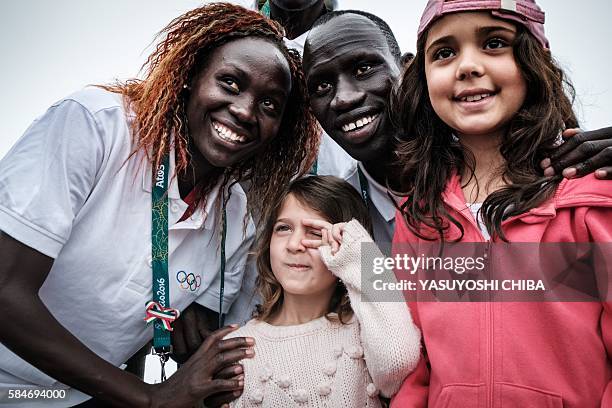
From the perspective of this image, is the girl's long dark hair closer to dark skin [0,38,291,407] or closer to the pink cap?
the pink cap

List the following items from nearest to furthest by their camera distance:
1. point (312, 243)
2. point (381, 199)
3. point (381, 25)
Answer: point (312, 243)
point (381, 199)
point (381, 25)

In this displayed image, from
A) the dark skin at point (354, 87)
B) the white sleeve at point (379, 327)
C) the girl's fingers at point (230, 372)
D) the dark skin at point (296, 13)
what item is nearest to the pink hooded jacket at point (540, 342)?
the white sleeve at point (379, 327)

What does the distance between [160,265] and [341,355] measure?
92 centimetres

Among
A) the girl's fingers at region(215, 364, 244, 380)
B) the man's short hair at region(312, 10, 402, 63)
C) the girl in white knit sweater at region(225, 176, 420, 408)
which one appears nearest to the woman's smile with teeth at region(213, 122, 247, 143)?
the girl in white knit sweater at region(225, 176, 420, 408)

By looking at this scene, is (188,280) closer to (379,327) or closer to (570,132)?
(379,327)

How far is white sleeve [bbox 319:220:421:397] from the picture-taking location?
7.61 feet

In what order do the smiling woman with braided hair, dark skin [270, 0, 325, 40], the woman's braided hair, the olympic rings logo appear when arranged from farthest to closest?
dark skin [270, 0, 325, 40] → the olympic rings logo → the woman's braided hair → the smiling woman with braided hair

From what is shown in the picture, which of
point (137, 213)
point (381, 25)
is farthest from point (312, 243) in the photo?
point (381, 25)

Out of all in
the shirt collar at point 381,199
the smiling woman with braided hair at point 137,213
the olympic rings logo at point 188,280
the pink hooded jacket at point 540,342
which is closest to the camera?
the pink hooded jacket at point 540,342

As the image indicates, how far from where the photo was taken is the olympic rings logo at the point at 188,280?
2.97m

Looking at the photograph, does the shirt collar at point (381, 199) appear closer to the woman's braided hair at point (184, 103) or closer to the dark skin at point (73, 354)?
the woman's braided hair at point (184, 103)

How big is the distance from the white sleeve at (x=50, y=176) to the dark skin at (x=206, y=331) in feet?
0.27

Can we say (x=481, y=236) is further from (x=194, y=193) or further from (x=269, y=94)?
(x=194, y=193)

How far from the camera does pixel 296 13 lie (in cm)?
468
